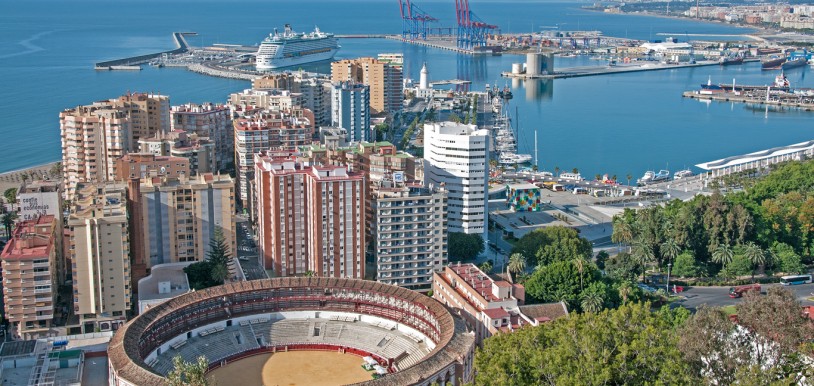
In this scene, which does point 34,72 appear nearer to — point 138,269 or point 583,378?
point 138,269

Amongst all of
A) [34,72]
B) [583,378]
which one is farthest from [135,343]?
[34,72]

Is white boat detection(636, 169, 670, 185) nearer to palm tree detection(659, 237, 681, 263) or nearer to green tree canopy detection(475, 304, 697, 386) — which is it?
palm tree detection(659, 237, 681, 263)

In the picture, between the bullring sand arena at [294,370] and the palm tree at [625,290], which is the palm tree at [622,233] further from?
the bullring sand arena at [294,370]

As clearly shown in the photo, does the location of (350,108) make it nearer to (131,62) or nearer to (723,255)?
(723,255)

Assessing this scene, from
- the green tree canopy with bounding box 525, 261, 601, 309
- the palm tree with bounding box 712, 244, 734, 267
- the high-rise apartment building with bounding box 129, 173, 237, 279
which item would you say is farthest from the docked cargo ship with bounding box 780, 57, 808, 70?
the high-rise apartment building with bounding box 129, 173, 237, 279

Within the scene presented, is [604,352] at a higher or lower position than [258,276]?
higher

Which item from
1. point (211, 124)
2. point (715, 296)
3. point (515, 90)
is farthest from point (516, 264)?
point (515, 90)
